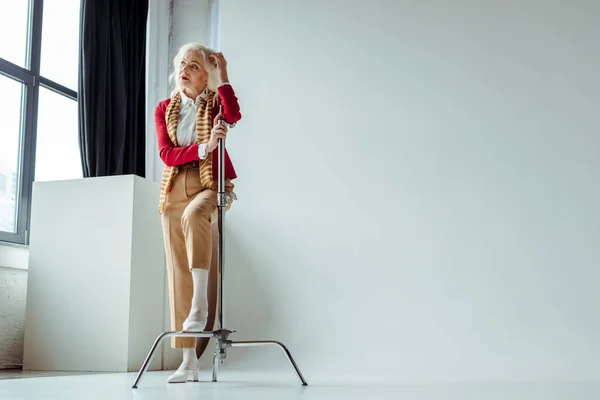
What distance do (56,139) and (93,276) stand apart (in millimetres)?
1190

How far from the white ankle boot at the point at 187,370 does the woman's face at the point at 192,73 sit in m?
0.94

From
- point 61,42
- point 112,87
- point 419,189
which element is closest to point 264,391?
point 419,189

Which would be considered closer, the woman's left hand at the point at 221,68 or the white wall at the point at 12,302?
the woman's left hand at the point at 221,68

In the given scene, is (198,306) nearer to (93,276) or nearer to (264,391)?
(264,391)

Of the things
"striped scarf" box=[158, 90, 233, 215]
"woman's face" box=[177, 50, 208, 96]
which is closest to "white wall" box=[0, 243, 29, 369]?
"striped scarf" box=[158, 90, 233, 215]

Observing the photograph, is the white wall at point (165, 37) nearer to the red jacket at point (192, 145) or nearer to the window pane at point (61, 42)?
the window pane at point (61, 42)

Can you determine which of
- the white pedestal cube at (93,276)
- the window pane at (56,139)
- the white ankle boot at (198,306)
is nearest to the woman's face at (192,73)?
the white ankle boot at (198,306)

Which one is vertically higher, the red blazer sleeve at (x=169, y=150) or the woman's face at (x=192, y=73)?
the woman's face at (x=192, y=73)

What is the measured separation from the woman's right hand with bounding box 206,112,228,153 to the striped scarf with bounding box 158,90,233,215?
98 millimetres

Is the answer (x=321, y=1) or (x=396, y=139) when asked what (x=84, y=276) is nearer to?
(x=396, y=139)

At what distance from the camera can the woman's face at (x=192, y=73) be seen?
2549 mm

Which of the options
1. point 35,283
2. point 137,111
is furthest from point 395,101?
point 35,283

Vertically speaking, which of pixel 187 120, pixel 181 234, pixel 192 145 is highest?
pixel 187 120

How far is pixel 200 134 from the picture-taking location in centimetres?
250
